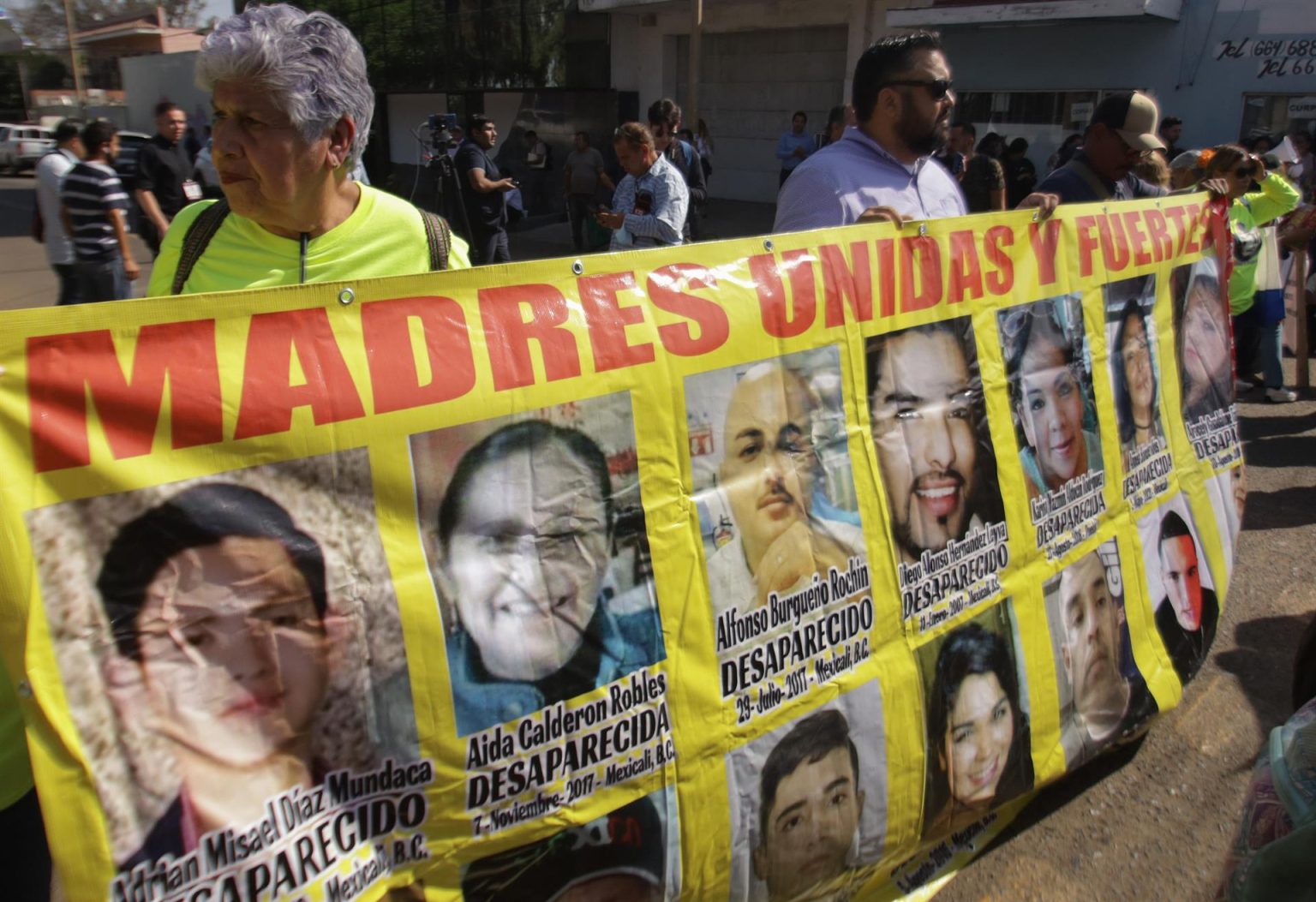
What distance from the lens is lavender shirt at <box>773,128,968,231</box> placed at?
288 cm

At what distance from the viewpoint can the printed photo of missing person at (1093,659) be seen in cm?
262

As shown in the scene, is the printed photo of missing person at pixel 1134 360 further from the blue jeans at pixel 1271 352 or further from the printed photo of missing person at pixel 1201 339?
the blue jeans at pixel 1271 352

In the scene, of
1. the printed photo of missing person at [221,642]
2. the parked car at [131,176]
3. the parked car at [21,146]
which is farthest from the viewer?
the parked car at [21,146]

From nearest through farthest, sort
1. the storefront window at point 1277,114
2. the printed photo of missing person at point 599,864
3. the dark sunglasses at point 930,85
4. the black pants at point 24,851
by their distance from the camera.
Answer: the black pants at point 24,851 → the printed photo of missing person at point 599,864 → the dark sunglasses at point 930,85 → the storefront window at point 1277,114

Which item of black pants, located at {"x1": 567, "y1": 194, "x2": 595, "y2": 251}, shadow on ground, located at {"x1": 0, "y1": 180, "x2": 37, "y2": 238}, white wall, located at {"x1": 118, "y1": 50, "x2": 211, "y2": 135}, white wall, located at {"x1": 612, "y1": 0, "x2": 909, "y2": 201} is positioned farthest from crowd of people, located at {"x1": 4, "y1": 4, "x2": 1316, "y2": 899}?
white wall, located at {"x1": 118, "y1": 50, "x2": 211, "y2": 135}

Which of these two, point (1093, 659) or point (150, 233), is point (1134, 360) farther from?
point (150, 233)

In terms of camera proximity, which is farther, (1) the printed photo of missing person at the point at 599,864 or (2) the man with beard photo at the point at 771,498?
(2) the man with beard photo at the point at 771,498

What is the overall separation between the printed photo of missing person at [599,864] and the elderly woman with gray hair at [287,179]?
1089 mm

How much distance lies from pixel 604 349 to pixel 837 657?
853mm

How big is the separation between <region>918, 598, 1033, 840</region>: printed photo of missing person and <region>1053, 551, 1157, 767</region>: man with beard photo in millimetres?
232

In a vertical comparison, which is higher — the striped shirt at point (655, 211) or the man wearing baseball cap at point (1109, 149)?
the man wearing baseball cap at point (1109, 149)

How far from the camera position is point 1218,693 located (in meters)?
3.44
